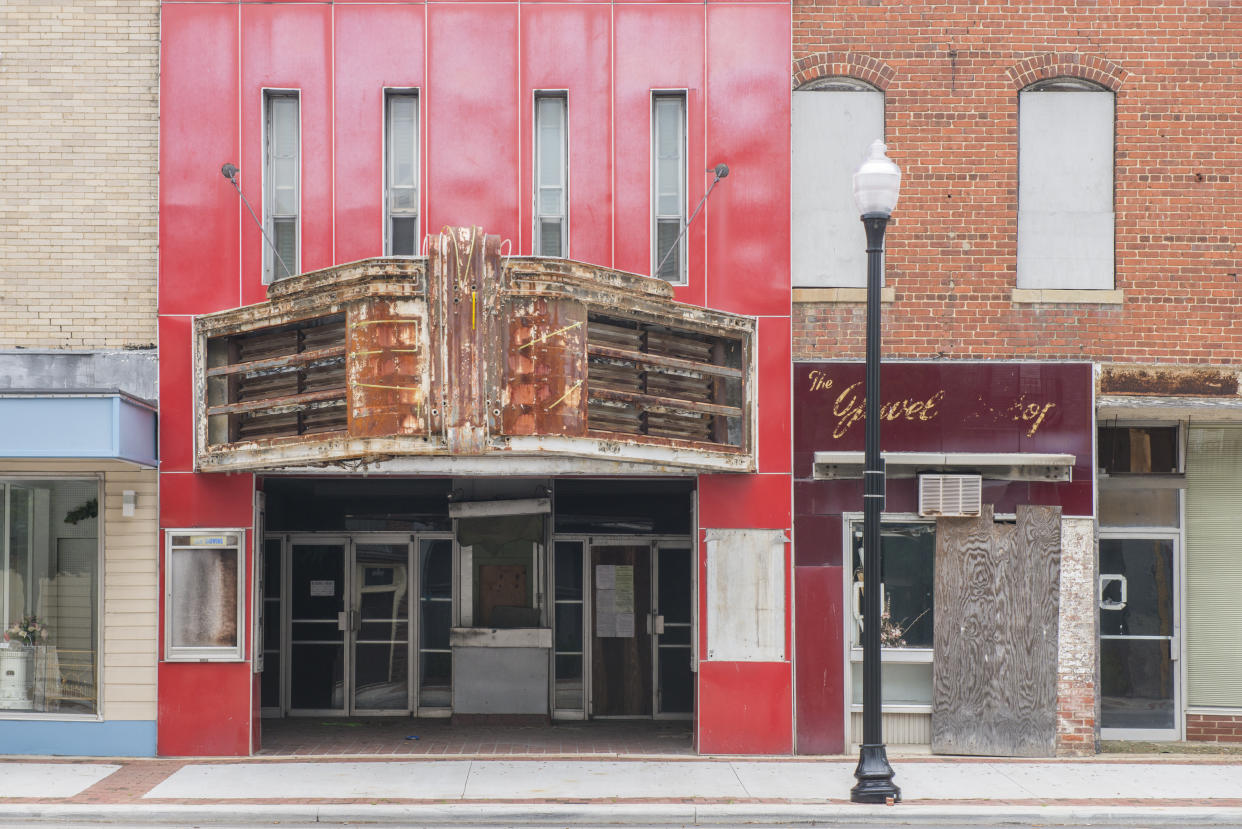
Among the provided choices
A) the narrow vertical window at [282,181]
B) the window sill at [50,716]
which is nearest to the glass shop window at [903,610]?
the narrow vertical window at [282,181]

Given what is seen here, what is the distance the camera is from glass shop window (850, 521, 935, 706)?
14195 mm

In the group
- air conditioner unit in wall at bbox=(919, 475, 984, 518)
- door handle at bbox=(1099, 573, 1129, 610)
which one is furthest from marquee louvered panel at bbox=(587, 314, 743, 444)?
door handle at bbox=(1099, 573, 1129, 610)

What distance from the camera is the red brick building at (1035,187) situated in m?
14.3

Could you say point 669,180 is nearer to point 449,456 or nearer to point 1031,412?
point 449,456

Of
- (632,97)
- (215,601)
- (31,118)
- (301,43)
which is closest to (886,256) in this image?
(632,97)

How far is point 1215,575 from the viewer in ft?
48.6

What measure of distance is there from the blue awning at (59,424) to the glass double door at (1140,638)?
33.9ft

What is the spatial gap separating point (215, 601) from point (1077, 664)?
8935 millimetres

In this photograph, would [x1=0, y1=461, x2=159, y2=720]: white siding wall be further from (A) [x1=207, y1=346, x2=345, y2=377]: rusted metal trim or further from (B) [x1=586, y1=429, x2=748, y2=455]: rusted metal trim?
(B) [x1=586, y1=429, x2=748, y2=455]: rusted metal trim

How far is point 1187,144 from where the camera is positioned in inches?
568

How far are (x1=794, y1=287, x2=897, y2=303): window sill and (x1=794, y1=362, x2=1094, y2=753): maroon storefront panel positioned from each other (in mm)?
695

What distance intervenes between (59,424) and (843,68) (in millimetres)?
8626

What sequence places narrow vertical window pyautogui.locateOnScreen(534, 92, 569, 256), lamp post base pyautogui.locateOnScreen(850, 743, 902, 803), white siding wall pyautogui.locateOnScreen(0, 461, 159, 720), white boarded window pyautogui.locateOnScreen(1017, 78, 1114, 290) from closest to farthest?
lamp post base pyautogui.locateOnScreen(850, 743, 902, 803) → white siding wall pyautogui.locateOnScreen(0, 461, 159, 720) → narrow vertical window pyautogui.locateOnScreen(534, 92, 569, 256) → white boarded window pyautogui.locateOnScreen(1017, 78, 1114, 290)

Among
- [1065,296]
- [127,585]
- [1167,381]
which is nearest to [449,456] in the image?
[127,585]
